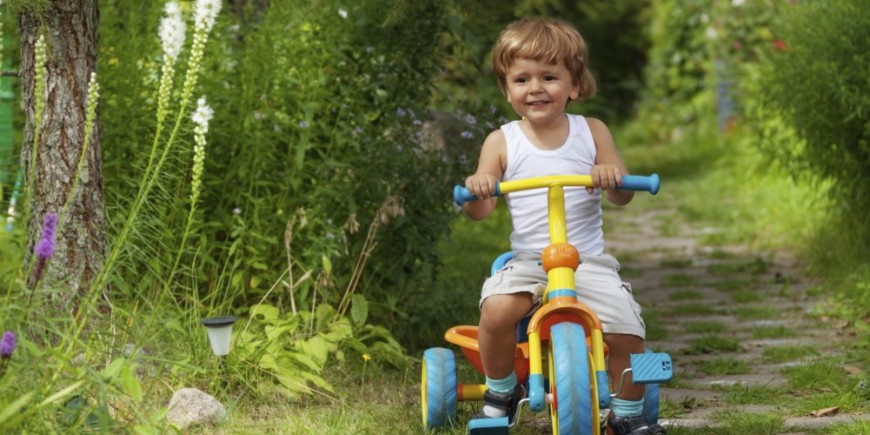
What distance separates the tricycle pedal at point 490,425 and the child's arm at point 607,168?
27.2 inches

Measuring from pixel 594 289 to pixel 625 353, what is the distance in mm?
196

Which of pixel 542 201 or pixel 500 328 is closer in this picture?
pixel 500 328

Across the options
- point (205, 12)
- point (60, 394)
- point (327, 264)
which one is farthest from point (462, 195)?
point (327, 264)

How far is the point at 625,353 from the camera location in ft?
10.8

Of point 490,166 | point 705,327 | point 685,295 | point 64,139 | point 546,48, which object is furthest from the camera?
point 685,295

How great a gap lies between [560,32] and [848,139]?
3.04 meters

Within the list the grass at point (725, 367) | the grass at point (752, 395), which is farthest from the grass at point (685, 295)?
the grass at point (752, 395)

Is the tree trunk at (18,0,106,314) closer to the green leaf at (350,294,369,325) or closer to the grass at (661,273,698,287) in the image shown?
the green leaf at (350,294,369,325)

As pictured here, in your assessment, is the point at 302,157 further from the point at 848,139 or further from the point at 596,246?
the point at 848,139

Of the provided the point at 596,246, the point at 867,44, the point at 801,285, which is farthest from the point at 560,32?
the point at 801,285

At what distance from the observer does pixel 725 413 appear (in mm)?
3744

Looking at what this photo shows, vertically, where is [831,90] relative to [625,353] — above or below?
above

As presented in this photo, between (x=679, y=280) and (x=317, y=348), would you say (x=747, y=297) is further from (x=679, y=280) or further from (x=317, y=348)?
(x=317, y=348)

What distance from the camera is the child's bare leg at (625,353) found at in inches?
128
